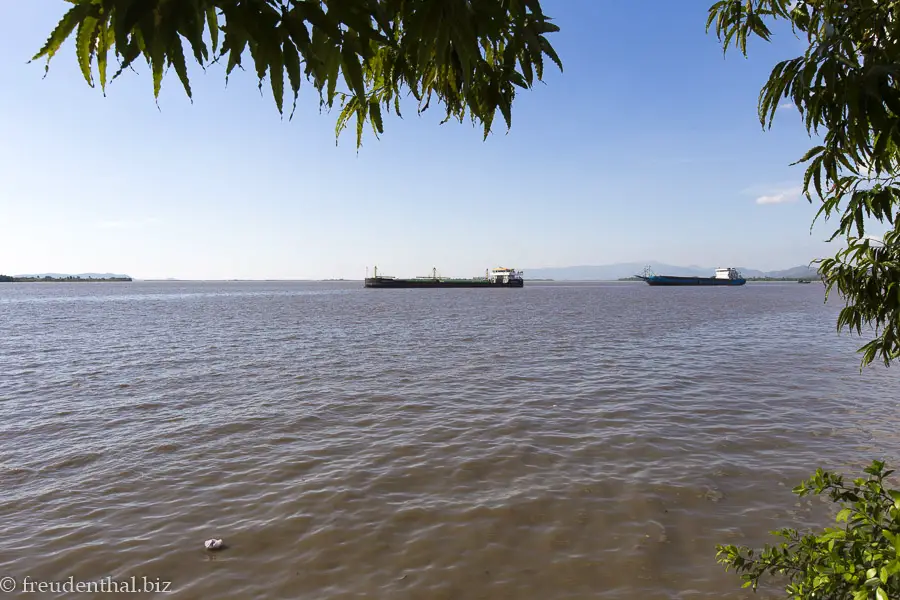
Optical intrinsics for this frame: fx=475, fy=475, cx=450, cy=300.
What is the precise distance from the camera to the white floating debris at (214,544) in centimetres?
546

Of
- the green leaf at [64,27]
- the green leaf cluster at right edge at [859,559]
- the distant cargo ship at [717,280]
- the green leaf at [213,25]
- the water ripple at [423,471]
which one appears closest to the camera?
the green leaf at [64,27]

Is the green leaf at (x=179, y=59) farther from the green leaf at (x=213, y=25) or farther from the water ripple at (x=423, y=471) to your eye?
the water ripple at (x=423, y=471)

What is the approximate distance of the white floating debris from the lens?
5.46 meters

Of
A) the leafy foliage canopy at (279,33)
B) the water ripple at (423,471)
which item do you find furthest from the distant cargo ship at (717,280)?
the leafy foliage canopy at (279,33)

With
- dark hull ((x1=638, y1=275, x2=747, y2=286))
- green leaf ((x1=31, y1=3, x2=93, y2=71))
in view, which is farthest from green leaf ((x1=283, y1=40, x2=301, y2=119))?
dark hull ((x1=638, y1=275, x2=747, y2=286))

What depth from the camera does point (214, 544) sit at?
5.49 m

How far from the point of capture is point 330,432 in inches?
375

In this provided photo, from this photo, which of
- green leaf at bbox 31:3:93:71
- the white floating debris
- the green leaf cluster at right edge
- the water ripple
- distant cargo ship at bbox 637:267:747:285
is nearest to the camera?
green leaf at bbox 31:3:93:71

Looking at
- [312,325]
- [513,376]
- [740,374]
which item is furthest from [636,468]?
[312,325]

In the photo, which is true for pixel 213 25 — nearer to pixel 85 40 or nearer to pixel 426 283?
pixel 85 40

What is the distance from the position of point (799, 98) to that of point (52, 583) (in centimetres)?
763

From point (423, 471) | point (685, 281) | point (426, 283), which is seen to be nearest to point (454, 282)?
point (426, 283)

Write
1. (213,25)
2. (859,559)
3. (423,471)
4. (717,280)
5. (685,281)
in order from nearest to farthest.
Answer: (213,25) → (859,559) → (423,471) → (685,281) → (717,280)

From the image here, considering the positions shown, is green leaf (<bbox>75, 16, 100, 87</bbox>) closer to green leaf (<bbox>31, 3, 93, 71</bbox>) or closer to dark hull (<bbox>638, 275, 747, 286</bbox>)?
green leaf (<bbox>31, 3, 93, 71</bbox>)
